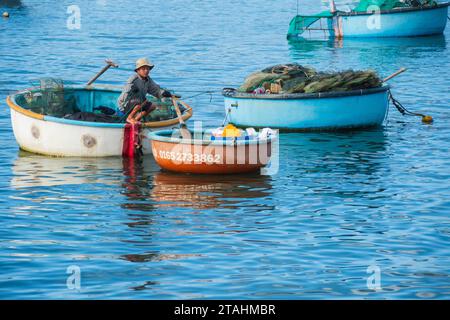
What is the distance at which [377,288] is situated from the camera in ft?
44.5

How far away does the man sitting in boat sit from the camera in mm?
20656

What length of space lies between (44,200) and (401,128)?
10.7 meters

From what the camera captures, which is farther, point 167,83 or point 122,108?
point 167,83

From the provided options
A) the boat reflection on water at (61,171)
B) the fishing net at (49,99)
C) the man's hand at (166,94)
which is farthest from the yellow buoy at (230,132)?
the fishing net at (49,99)

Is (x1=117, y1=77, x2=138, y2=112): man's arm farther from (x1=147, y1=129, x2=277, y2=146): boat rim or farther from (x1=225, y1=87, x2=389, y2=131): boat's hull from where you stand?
(x1=225, y1=87, x2=389, y2=131): boat's hull

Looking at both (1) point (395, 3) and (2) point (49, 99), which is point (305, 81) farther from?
(1) point (395, 3)

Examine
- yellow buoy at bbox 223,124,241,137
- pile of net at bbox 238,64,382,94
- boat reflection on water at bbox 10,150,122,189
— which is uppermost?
pile of net at bbox 238,64,382,94

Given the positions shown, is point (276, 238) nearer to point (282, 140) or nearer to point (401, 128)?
point (282, 140)

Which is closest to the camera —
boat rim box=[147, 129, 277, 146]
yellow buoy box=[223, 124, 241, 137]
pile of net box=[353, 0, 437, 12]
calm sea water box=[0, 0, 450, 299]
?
calm sea water box=[0, 0, 450, 299]

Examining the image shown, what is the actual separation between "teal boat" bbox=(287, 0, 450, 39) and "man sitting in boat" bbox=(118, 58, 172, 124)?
83.3 ft

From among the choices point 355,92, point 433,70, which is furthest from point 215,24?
point 355,92

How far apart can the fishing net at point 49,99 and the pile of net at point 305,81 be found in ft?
14.2

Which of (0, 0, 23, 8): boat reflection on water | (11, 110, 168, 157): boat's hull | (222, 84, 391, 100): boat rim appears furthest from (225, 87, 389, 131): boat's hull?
(0, 0, 23, 8): boat reflection on water

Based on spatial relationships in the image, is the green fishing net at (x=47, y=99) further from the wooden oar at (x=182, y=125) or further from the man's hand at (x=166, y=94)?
the wooden oar at (x=182, y=125)
